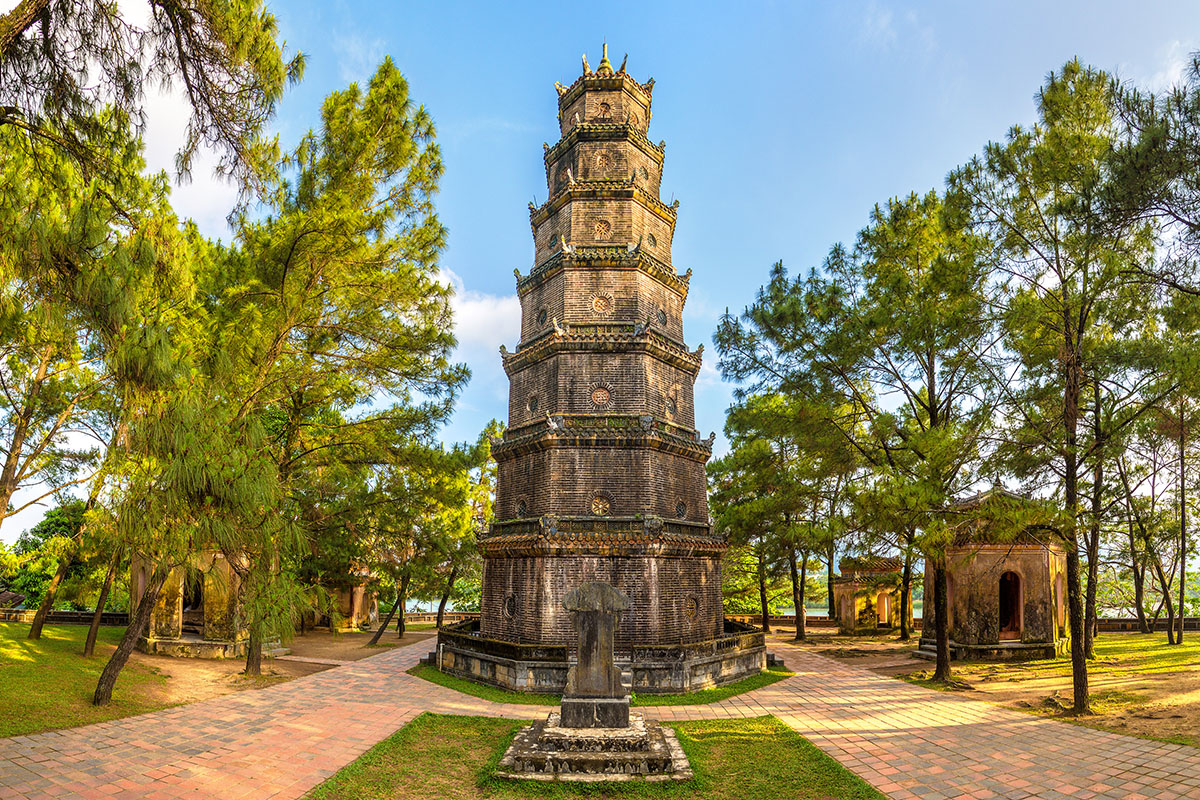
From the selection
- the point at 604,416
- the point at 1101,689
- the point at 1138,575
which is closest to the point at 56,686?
the point at 604,416

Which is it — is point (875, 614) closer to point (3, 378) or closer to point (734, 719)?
point (734, 719)

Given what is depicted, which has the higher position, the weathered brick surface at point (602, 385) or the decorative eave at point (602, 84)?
the decorative eave at point (602, 84)

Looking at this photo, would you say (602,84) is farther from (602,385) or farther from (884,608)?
(884,608)

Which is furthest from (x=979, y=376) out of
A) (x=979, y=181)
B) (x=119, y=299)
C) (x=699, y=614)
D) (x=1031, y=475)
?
(x=119, y=299)

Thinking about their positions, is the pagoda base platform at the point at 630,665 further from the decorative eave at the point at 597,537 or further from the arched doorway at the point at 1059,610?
the arched doorway at the point at 1059,610

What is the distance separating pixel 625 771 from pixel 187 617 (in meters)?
22.2

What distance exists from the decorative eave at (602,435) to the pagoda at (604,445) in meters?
0.04

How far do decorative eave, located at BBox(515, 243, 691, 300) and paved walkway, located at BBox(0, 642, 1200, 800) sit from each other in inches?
431

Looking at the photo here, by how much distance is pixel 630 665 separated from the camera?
13984 millimetres

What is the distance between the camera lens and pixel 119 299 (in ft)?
21.2

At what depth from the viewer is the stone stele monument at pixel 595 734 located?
28.0 feet

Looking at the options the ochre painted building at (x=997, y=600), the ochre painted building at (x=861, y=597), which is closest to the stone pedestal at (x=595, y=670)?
the ochre painted building at (x=997, y=600)

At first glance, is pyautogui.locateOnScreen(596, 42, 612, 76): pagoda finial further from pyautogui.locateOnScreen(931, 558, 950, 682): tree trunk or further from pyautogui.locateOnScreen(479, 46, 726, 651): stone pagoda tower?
pyautogui.locateOnScreen(931, 558, 950, 682): tree trunk

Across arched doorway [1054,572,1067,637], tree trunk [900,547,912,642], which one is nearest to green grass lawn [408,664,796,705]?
arched doorway [1054,572,1067,637]
